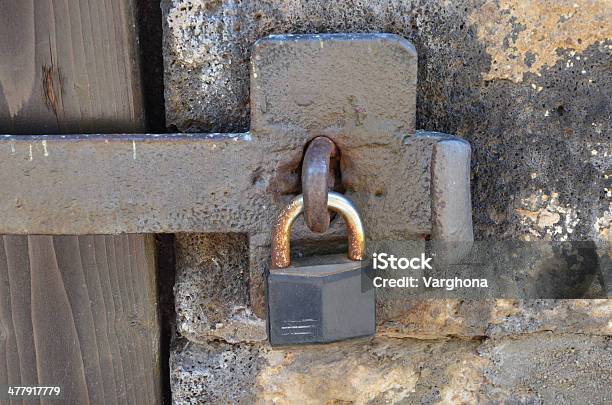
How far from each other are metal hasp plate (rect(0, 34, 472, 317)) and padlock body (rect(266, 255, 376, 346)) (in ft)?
0.22

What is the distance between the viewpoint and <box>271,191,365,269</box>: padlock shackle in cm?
55

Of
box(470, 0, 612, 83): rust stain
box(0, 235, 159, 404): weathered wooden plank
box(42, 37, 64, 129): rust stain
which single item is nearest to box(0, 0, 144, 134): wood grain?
box(42, 37, 64, 129): rust stain

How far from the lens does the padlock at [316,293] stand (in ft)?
1.79

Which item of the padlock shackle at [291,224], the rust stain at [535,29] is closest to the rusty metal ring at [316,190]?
the padlock shackle at [291,224]

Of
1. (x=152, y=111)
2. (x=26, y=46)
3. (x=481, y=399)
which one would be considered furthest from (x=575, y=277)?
(x=26, y=46)

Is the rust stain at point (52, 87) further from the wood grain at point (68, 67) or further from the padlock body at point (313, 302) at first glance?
the padlock body at point (313, 302)

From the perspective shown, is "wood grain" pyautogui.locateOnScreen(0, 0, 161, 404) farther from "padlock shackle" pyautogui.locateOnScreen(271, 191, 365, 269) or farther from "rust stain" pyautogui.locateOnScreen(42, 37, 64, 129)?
"padlock shackle" pyautogui.locateOnScreen(271, 191, 365, 269)

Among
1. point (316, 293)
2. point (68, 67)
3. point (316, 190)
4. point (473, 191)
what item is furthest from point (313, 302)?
point (68, 67)

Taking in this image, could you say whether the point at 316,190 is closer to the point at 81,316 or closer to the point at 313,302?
the point at 313,302

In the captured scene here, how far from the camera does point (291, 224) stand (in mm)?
564

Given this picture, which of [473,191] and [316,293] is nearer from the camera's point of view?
[316,293]

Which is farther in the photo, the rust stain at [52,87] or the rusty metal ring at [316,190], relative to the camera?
the rust stain at [52,87]

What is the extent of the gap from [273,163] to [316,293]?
0.14 m

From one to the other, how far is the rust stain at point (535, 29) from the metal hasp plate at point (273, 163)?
12 centimetres
